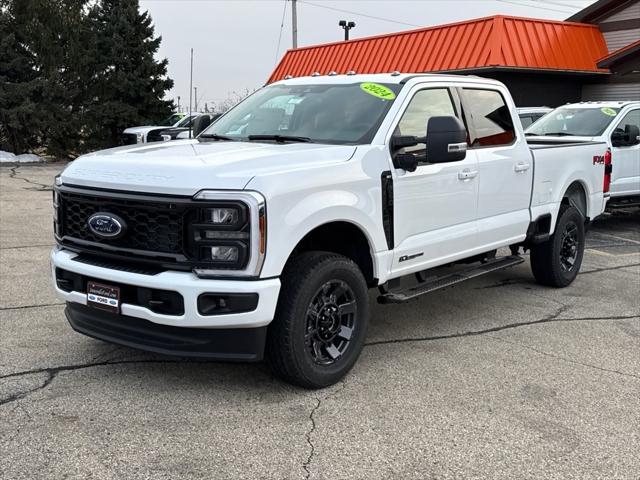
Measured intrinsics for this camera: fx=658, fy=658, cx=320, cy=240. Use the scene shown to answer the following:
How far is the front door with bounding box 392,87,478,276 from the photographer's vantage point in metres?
4.66

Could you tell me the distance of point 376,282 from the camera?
457cm

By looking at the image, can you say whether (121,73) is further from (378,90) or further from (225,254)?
(225,254)

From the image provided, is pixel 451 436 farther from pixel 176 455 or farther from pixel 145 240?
pixel 145 240

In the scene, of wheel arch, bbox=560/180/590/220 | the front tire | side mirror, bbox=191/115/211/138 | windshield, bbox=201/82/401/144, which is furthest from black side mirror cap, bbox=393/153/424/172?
wheel arch, bbox=560/180/590/220

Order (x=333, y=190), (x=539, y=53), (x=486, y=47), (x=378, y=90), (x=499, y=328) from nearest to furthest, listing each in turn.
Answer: (x=333, y=190), (x=378, y=90), (x=499, y=328), (x=486, y=47), (x=539, y=53)

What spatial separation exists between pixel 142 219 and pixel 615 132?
29.9ft

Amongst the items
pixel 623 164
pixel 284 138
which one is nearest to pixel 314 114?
pixel 284 138

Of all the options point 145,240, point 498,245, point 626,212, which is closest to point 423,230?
point 498,245

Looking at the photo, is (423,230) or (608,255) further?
(608,255)

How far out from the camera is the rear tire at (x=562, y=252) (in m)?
6.71

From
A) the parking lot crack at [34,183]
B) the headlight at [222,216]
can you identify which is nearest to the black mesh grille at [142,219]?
the headlight at [222,216]

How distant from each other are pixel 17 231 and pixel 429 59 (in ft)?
43.1

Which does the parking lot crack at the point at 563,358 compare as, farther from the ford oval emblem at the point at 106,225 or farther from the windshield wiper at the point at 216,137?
the ford oval emblem at the point at 106,225

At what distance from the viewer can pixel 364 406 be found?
393cm
